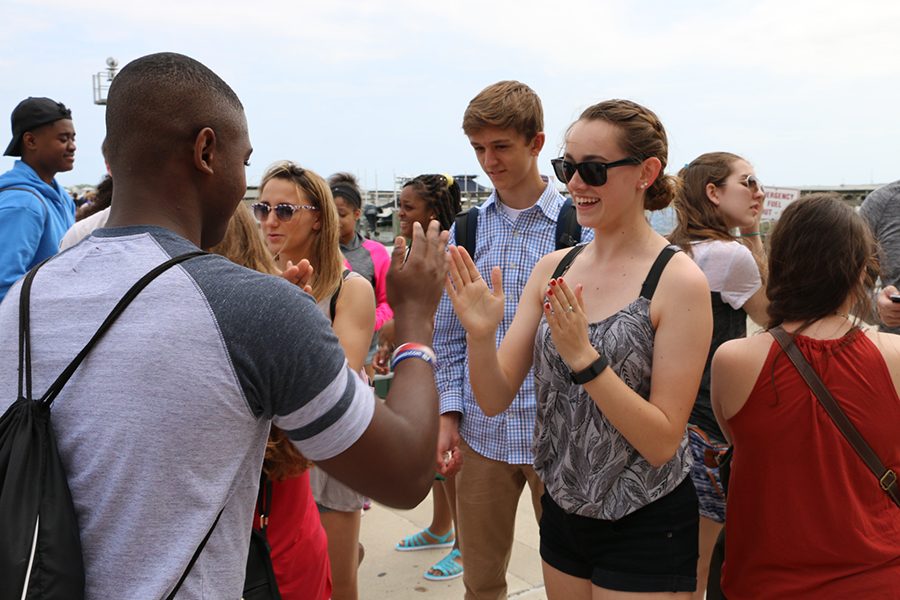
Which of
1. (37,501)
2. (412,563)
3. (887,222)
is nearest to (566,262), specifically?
(37,501)

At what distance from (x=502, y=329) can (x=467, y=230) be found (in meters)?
0.51

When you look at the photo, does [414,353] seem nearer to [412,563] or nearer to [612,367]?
[612,367]

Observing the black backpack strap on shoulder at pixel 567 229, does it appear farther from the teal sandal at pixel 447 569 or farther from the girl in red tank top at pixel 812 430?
the teal sandal at pixel 447 569

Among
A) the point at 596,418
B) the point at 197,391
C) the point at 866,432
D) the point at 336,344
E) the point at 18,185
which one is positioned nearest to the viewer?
the point at 197,391

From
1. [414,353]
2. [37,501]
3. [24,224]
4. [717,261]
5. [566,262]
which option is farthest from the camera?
[24,224]

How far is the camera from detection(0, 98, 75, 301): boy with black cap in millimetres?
4344

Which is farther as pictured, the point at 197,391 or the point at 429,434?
the point at 429,434

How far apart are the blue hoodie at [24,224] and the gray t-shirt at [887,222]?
15.0ft

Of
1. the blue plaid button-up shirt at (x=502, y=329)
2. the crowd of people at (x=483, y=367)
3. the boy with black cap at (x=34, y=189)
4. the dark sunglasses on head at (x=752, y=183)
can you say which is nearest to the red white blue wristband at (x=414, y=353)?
the crowd of people at (x=483, y=367)

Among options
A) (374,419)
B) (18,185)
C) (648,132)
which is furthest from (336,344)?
(18,185)

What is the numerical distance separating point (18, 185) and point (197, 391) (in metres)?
4.08

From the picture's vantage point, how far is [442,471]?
292 centimetres

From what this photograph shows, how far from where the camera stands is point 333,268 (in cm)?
317

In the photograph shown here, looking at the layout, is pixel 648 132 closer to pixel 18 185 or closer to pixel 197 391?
pixel 197 391
